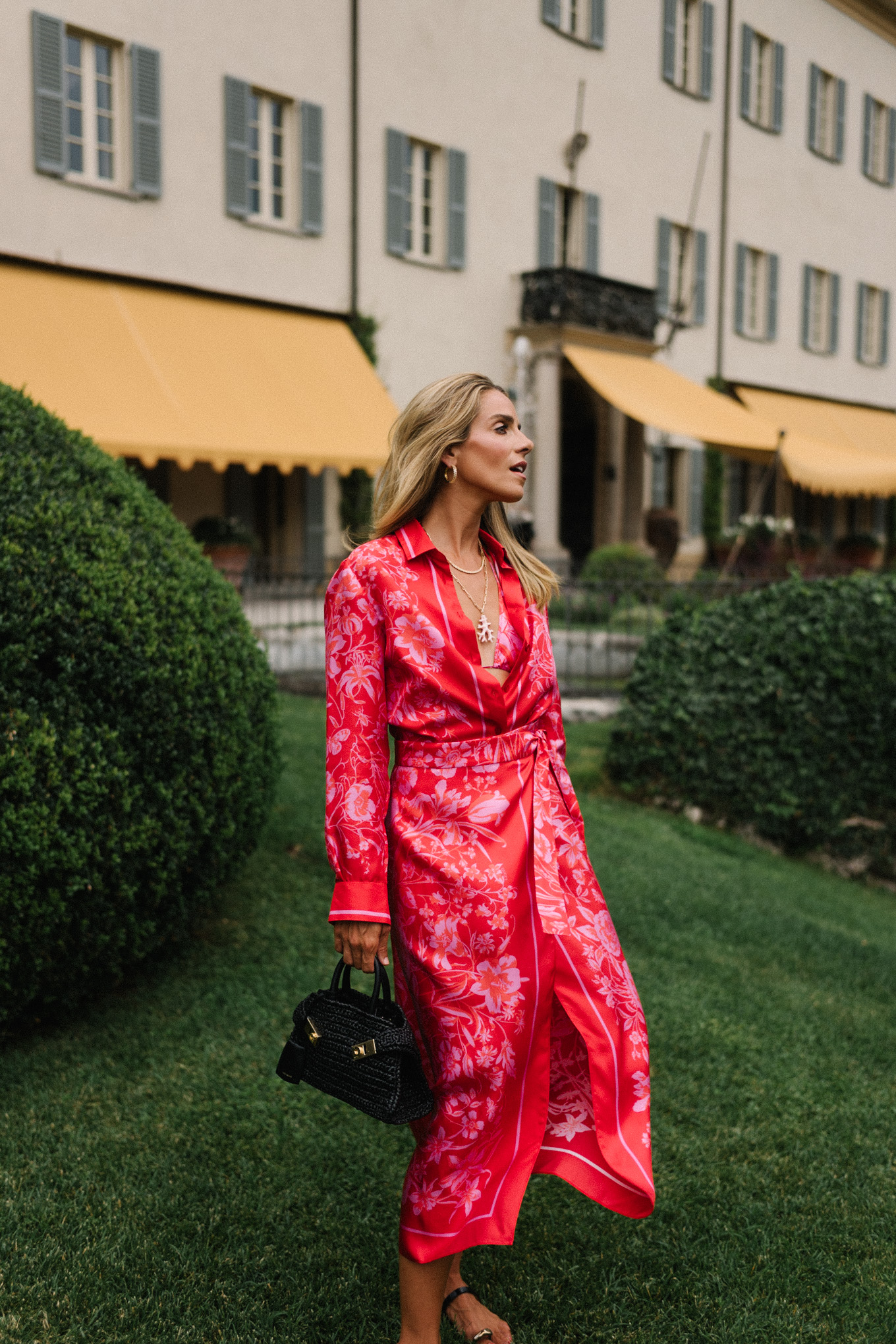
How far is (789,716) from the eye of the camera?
6.55 meters

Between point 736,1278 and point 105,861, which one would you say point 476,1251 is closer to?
point 736,1278

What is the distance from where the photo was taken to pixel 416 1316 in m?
2.31

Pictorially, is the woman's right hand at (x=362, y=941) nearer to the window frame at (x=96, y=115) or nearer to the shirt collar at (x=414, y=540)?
the shirt collar at (x=414, y=540)

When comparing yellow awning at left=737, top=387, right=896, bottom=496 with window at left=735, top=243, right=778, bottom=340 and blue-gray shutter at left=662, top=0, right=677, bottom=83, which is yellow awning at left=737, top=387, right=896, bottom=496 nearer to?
window at left=735, top=243, right=778, bottom=340

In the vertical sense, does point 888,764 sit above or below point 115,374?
below

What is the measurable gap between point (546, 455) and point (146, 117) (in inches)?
281

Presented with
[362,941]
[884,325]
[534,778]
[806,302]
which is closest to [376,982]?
[362,941]

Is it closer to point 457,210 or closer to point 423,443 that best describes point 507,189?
point 457,210

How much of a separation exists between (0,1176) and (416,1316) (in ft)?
4.20

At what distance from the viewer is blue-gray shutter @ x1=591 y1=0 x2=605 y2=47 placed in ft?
60.2

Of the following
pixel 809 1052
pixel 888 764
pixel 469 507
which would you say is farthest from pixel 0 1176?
pixel 888 764

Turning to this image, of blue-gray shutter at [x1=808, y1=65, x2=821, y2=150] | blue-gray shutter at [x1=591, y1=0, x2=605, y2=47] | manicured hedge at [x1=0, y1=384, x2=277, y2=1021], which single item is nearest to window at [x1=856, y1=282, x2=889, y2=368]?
blue-gray shutter at [x1=808, y1=65, x2=821, y2=150]

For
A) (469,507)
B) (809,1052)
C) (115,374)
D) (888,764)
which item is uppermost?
(115,374)

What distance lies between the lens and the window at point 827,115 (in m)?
23.9
